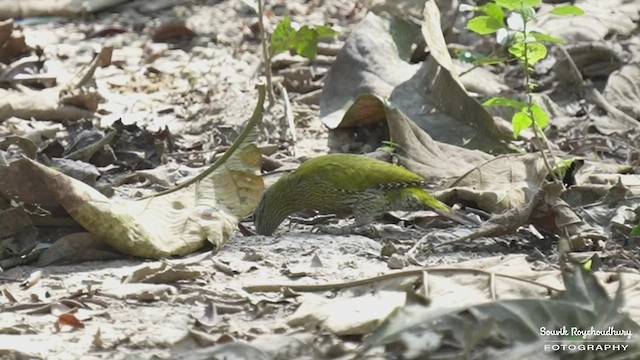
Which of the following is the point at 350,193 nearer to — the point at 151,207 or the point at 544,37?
the point at 151,207

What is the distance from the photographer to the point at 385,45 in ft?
23.0

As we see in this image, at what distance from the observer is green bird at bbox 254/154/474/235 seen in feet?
17.0

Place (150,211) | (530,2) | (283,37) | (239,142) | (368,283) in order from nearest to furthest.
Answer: (368,283) → (150,211) → (530,2) → (239,142) → (283,37)

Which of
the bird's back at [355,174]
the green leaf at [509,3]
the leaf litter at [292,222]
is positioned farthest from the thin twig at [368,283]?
the green leaf at [509,3]

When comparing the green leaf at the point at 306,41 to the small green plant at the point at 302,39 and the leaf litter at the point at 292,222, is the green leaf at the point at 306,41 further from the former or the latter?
the leaf litter at the point at 292,222

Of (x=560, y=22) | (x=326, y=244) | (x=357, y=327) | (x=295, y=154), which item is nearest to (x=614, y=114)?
(x=560, y=22)

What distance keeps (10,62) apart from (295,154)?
6.98 ft

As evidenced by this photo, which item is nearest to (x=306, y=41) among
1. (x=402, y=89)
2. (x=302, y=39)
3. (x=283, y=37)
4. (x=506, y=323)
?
(x=302, y=39)

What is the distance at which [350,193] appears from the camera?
5.20 m

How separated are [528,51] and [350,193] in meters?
0.97

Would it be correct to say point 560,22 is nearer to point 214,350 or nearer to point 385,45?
point 385,45

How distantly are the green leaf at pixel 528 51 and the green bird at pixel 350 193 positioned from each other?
0.67 metres

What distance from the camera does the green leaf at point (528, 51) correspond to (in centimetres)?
527

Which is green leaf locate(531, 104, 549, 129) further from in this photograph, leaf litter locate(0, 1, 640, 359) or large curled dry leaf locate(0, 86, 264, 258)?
large curled dry leaf locate(0, 86, 264, 258)
